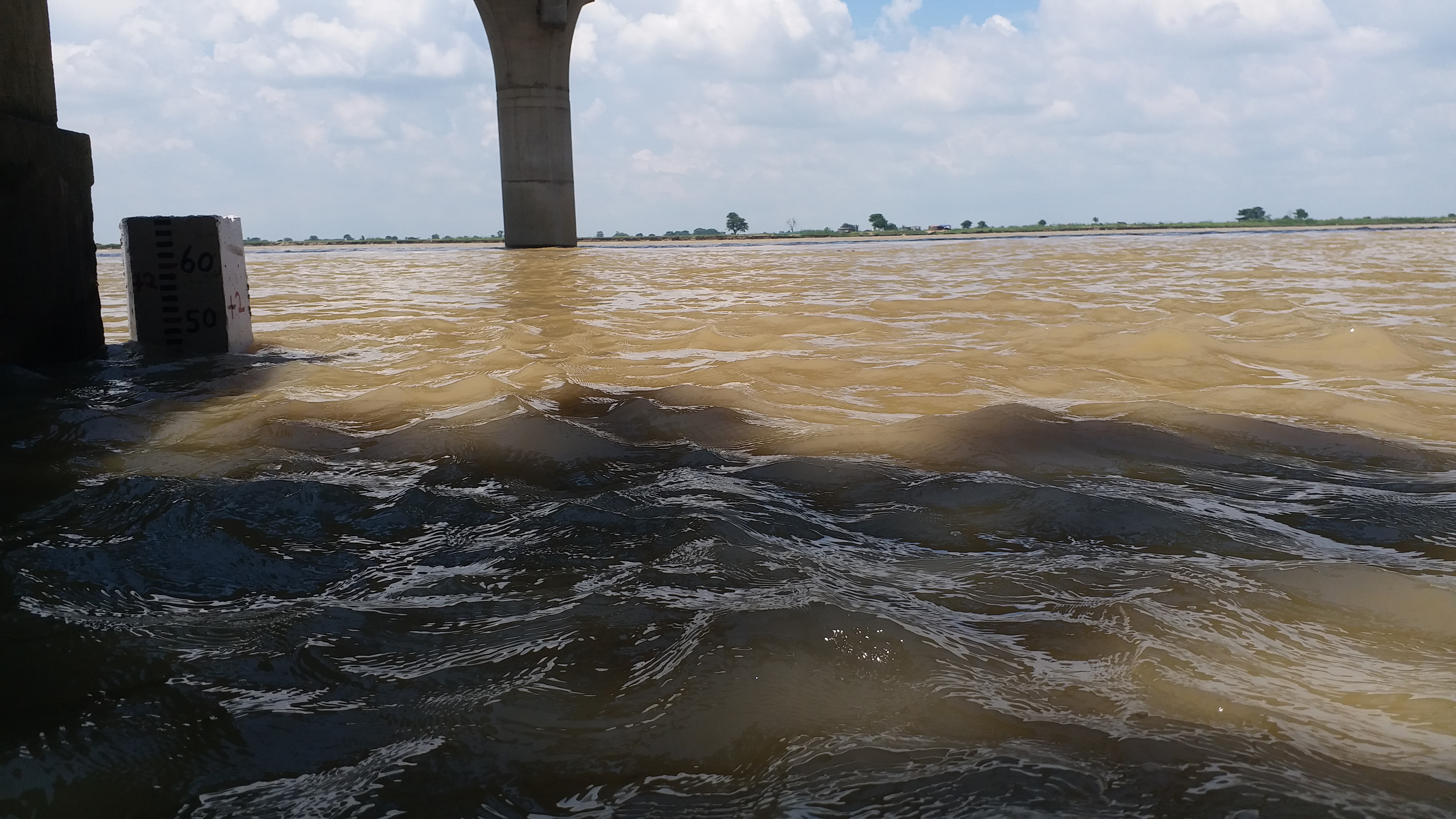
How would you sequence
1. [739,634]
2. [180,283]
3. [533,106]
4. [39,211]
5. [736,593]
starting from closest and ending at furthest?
[739,634], [736,593], [39,211], [180,283], [533,106]

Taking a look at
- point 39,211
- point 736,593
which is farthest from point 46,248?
point 736,593

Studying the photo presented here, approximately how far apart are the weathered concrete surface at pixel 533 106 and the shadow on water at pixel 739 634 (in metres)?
24.2

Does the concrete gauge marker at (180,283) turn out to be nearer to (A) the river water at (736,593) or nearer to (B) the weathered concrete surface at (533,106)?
(A) the river water at (736,593)

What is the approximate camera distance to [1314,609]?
64.9 inches

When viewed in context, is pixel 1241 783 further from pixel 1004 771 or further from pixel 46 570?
pixel 46 570

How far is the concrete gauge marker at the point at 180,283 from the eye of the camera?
5.14 metres

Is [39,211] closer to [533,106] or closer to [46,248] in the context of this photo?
[46,248]

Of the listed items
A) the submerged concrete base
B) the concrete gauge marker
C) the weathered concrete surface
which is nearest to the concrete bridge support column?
the submerged concrete base

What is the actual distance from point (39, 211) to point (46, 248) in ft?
0.53

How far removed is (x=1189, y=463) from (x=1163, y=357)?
2.02 metres

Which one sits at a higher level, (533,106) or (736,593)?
(533,106)

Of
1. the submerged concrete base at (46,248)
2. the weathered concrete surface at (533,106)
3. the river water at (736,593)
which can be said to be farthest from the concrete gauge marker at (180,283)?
the weathered concrete surface at (533,106)

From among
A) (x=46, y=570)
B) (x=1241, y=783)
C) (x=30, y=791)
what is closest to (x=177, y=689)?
(x=30, y=791)

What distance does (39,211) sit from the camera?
446 centimetres
